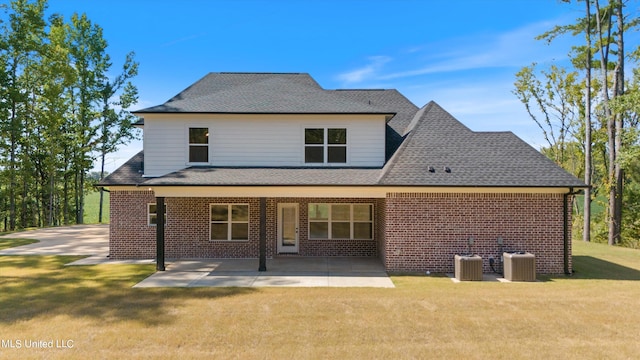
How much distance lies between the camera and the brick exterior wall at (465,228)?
39.0 feet

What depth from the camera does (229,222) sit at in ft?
47.7

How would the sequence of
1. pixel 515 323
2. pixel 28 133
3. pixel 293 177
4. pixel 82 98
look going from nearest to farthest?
pixel 515 323 → pixel 293 177 → pixel 28 133 → pixel 82 98

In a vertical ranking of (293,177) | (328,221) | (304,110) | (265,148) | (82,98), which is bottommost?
(328,221)

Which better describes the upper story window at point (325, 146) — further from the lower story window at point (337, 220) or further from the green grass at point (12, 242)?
the green grass at point (12, 242)

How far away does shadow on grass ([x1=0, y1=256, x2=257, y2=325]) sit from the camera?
803 cm

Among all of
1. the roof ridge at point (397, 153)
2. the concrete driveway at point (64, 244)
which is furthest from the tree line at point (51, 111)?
the roof ridge at point (397, 153)

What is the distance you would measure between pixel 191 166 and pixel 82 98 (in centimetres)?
2400

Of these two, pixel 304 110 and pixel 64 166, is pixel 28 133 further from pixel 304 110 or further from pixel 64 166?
pixel 304 110

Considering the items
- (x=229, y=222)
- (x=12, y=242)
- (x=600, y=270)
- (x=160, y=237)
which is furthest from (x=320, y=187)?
(x=12, y=242)

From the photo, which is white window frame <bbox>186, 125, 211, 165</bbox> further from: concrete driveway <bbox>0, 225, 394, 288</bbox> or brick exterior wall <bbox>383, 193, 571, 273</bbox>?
brick exterior wall <bbox>383, 193, 571, 273</bbox>

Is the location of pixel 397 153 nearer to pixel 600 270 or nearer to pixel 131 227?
pixel 600 270

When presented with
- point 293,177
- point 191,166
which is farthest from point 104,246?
point 293,177

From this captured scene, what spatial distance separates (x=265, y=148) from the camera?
14547 millimetres

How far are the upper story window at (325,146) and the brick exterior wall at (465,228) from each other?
3.38 m
